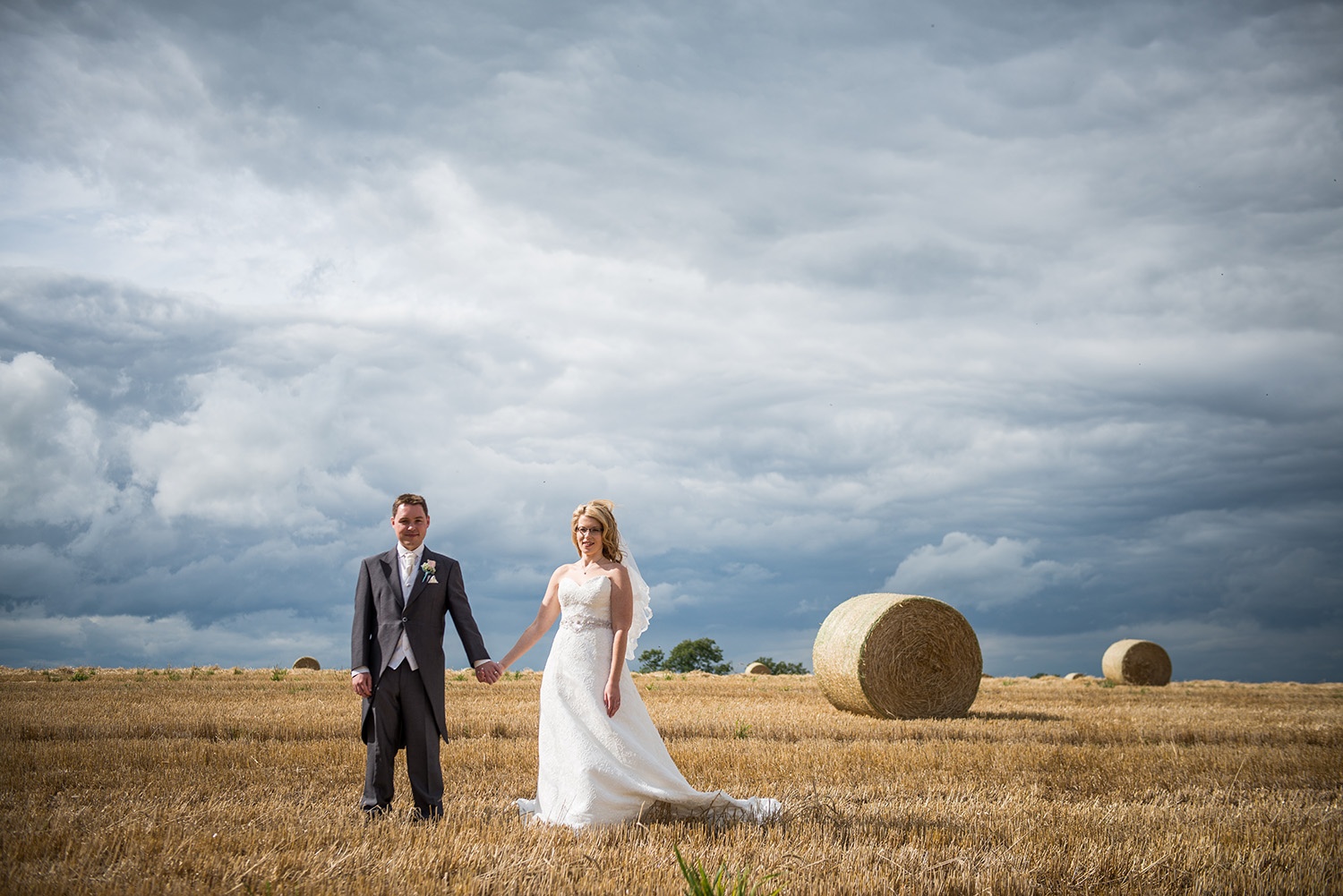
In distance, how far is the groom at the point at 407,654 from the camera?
6348mm

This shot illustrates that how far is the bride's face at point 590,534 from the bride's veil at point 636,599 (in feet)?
0.83

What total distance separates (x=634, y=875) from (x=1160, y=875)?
10.5 ft

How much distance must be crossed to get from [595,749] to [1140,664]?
2588 centimetres

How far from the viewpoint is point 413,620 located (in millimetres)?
6480

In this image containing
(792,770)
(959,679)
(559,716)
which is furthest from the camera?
(959,679)

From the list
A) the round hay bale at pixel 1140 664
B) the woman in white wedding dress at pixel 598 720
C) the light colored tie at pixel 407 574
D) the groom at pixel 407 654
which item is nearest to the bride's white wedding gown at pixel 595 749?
the woman in white wedding dress at pixel 598 720

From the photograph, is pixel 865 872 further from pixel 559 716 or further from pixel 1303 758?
pixel 1303 758

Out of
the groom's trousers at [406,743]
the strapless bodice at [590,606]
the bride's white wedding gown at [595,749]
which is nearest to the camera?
the bride's white wedding gown at [595,749]

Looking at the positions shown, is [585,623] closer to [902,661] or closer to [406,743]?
[406,743]

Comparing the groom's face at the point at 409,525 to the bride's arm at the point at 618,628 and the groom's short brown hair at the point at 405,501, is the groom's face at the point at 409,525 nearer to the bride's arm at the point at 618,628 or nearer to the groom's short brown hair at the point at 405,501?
the groom's short brown hair at the point at 405,501

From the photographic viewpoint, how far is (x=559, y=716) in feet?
21.0

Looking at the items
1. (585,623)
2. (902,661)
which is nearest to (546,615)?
(585,623)

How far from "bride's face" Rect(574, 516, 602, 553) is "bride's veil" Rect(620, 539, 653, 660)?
254 millimetres

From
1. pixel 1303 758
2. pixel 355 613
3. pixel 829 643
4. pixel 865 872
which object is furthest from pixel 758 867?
pixel 829 643
